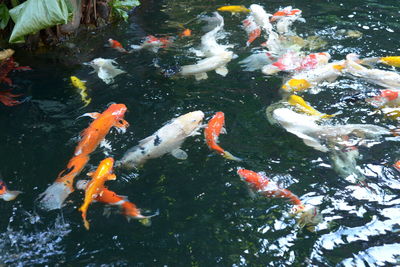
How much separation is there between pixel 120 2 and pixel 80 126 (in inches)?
136

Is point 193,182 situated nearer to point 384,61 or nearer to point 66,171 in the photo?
point 66,171

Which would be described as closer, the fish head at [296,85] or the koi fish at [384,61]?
the fish head at [296,85]

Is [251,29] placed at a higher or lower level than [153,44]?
lower

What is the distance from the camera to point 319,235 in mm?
3145

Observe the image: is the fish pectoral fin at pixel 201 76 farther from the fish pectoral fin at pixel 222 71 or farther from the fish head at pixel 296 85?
the fish head at pixel 296 85

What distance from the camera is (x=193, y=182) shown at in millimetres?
3729

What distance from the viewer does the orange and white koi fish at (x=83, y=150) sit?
3.52 meters

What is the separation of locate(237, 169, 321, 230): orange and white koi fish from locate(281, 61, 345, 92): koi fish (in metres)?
1.71

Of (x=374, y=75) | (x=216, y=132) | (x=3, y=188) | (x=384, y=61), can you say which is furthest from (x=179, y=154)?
(x=384, y=61)

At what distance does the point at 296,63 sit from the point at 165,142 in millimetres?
2337

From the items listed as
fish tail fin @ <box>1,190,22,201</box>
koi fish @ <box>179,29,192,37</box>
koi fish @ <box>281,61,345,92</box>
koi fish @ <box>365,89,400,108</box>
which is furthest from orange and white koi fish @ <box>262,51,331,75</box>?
fish tail fin @ <box>1,190,22,201</box>

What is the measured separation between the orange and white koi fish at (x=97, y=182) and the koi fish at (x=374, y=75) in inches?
132

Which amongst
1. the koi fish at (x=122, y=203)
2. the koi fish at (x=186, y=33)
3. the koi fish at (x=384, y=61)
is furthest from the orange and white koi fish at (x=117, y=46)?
the koi fish at (x=384, y=61)

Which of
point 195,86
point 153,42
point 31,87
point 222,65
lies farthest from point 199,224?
point 153,42
